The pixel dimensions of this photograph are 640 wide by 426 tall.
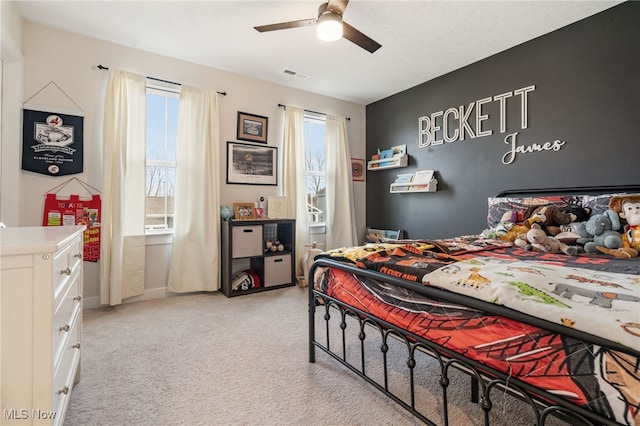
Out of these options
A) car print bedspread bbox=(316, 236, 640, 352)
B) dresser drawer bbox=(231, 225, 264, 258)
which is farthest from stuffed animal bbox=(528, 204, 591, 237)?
dresser drawer bbox=(231, 225, 264, 258)

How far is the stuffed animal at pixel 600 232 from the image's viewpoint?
74.9 inches

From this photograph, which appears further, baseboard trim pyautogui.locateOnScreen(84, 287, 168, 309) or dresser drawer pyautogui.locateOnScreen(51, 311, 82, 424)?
baseboard trim pyautogui.locateOnScreen(84, 287, 168, 309)

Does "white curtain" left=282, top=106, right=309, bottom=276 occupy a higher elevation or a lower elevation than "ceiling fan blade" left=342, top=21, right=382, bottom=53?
lower

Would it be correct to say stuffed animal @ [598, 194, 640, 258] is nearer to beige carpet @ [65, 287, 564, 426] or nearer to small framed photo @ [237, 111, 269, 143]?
beige carpet @ [65, 287, 564, 426]

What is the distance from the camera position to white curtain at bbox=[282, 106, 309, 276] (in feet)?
12.8

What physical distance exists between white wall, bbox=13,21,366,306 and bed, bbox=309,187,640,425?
2.35 meters

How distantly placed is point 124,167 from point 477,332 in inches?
127

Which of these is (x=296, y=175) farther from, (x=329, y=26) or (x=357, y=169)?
(x=329, y=26)

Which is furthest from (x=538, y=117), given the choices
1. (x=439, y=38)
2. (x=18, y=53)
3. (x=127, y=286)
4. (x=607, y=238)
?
(x=18, y=53)

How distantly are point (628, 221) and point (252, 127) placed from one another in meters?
3.56

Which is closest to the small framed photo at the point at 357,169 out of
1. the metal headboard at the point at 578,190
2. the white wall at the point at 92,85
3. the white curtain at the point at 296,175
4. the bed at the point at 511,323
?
the white curtain at the point at 296,175

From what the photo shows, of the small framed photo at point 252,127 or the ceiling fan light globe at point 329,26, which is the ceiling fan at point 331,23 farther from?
the small framed photo at point 252,127

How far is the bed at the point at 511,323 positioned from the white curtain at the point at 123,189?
7.39 ft

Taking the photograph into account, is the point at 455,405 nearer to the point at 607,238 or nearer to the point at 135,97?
the point at 607,238
